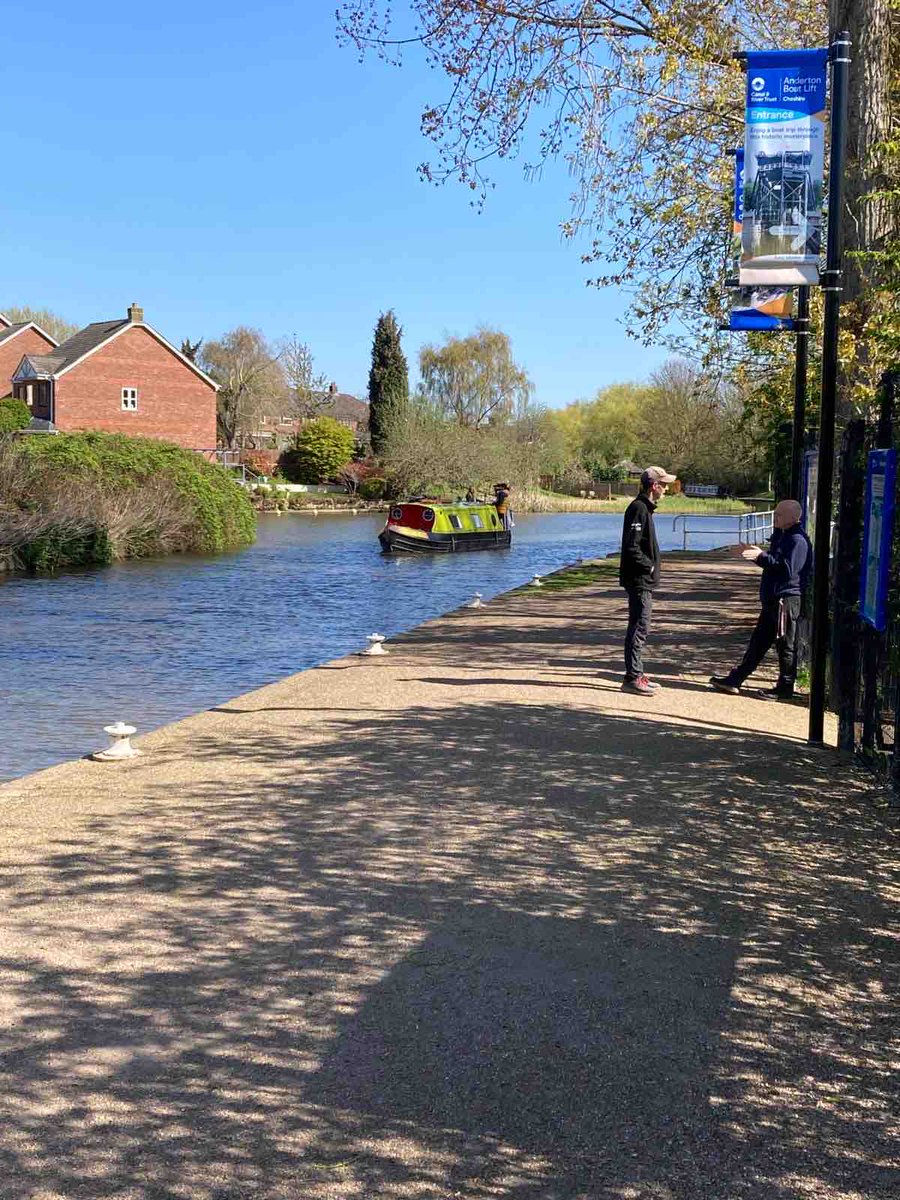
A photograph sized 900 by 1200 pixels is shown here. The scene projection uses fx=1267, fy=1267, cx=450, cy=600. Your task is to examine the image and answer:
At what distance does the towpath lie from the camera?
3510mm

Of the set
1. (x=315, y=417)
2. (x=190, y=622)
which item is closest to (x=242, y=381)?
(x=315, y=417)

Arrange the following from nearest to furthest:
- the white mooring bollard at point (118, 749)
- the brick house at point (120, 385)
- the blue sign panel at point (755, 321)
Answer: the white mooring bollard at point (118, 749)
the blue sign panel at point (755, 321)
the brick house at point (120, 385)

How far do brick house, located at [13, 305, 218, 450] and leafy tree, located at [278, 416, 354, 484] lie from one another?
9872 mm

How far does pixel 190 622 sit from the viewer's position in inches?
907

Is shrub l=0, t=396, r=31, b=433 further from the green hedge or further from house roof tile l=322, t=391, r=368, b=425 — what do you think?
house roof tile l=322, t=391, r=368, b=425

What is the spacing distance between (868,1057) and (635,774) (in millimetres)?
3995

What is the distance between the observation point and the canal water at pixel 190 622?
537 inches

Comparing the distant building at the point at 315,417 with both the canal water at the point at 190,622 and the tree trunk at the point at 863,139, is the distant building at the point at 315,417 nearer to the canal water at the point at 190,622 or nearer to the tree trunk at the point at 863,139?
the canal water at the point at 190,622

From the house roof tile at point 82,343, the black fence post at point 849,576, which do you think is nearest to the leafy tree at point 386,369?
the house roof tile at point 82,343

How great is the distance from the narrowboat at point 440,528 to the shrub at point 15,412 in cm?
2641

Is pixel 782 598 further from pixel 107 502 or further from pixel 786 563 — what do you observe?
pixel 107 502

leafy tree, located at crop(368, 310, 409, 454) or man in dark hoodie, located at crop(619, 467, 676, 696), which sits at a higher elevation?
leafy tree, located at crop(368, 310, 409, 454)

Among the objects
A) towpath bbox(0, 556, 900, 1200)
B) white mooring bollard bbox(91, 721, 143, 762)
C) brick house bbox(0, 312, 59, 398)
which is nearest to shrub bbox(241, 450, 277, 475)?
brick house bbox(0, 312, 59, 398)

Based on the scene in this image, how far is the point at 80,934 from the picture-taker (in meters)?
5.16
